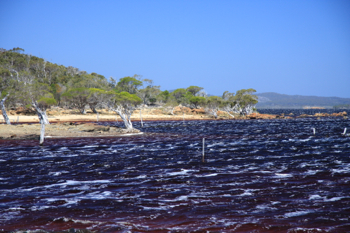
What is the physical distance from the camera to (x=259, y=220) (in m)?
12.9

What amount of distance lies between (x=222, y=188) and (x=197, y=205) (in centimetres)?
336

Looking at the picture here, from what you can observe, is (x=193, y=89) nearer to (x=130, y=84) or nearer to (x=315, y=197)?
(x=130, y=84)

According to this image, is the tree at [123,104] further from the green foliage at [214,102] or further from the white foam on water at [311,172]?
the green foliage at [214,102]

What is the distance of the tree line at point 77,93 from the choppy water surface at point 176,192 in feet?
90.5

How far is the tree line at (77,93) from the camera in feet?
183

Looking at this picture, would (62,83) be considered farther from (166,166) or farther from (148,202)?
(148,202)

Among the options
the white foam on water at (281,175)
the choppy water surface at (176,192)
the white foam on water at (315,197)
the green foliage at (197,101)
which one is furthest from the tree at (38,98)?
the green foliage at (197,101)

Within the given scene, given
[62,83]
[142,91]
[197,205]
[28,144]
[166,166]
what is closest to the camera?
[197,205]

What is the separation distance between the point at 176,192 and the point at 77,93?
77960 millimetres

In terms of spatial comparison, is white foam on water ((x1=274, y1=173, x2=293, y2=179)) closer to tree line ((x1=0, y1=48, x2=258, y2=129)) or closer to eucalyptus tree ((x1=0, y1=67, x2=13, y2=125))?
tree line ((x1=0, y1=48, x2=258, y2=129))

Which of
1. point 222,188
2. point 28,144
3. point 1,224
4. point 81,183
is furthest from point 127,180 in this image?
point 28,144

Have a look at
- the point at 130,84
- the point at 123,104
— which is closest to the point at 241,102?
the point at 130,84

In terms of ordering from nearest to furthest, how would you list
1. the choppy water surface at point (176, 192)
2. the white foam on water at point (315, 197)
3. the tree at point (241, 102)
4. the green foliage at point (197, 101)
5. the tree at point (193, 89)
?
the choppy water surface at point (176, 192) → the white foam on water at point (315, 197) → the tree at point (241, 102) → the green foliage at point (197, 101) → the tree at point (193, 89)

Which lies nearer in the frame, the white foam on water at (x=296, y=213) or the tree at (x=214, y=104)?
the white foam on water at (x=296, y=213)
